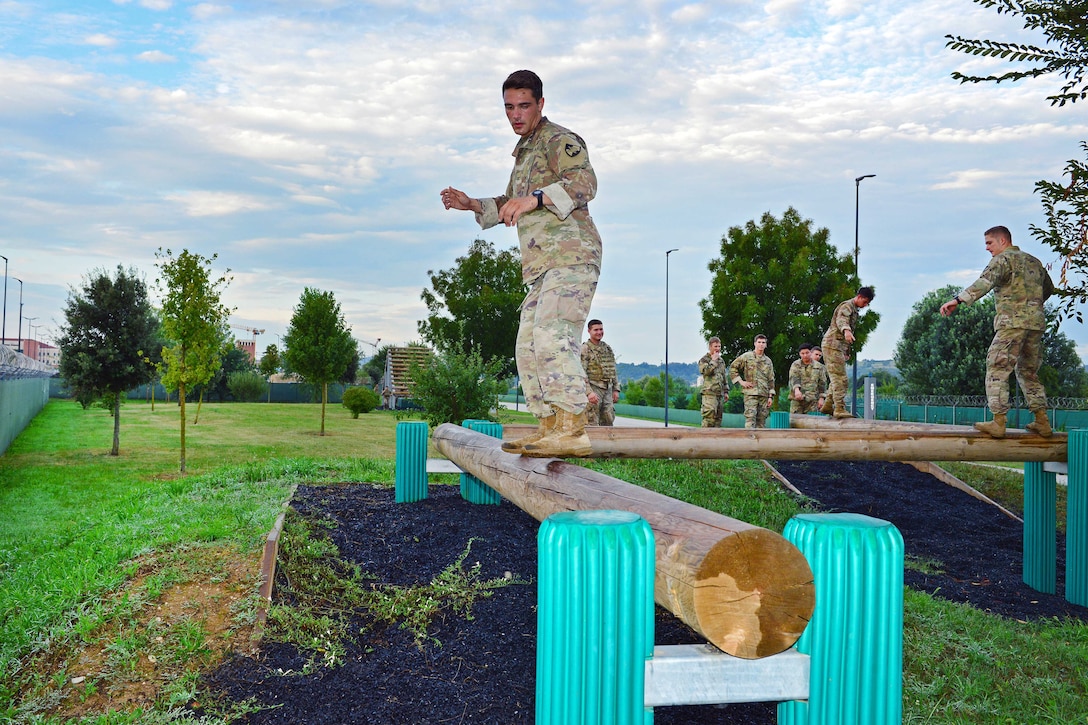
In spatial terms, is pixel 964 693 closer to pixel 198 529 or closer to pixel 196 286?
pixel 198 529

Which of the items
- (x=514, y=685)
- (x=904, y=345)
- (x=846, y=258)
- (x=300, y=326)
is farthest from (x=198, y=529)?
(x=904, y=345)

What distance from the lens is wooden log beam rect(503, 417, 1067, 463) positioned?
5965mm

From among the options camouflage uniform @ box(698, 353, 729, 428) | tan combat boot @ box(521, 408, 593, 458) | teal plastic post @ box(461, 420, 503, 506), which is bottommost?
teal plastic post @ box(461, 420, 503, 506)

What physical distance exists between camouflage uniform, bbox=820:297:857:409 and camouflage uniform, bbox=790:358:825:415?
3806 millimetres

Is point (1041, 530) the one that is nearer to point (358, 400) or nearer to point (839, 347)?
point (839, 347)

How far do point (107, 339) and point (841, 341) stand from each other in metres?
17.0

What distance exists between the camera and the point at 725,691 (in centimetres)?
220

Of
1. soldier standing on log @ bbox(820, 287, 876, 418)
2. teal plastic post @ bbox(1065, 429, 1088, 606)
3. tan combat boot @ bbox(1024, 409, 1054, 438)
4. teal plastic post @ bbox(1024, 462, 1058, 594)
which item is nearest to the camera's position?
teal plastic post @ bbox(1065, 429, 1088, 606)

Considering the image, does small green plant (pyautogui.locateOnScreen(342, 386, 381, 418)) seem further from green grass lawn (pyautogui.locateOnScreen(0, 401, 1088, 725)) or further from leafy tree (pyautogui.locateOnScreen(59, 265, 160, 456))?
green grass lawn (pyautogui.locateOnScreen(0, 401, 1088, 725))

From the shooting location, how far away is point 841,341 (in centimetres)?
1123

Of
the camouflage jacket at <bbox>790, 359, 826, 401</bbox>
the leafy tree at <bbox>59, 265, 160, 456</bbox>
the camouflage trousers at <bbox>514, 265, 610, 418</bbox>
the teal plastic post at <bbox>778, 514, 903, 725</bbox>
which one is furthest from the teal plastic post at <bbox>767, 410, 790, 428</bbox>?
the leafy tree at <bbox>59, 265, 160, 456</bbox>

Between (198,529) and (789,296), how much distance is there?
2991 cm

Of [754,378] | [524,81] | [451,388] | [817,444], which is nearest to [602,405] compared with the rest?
[754,378]

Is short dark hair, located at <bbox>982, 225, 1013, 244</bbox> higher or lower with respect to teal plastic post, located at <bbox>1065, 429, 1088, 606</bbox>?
higher
